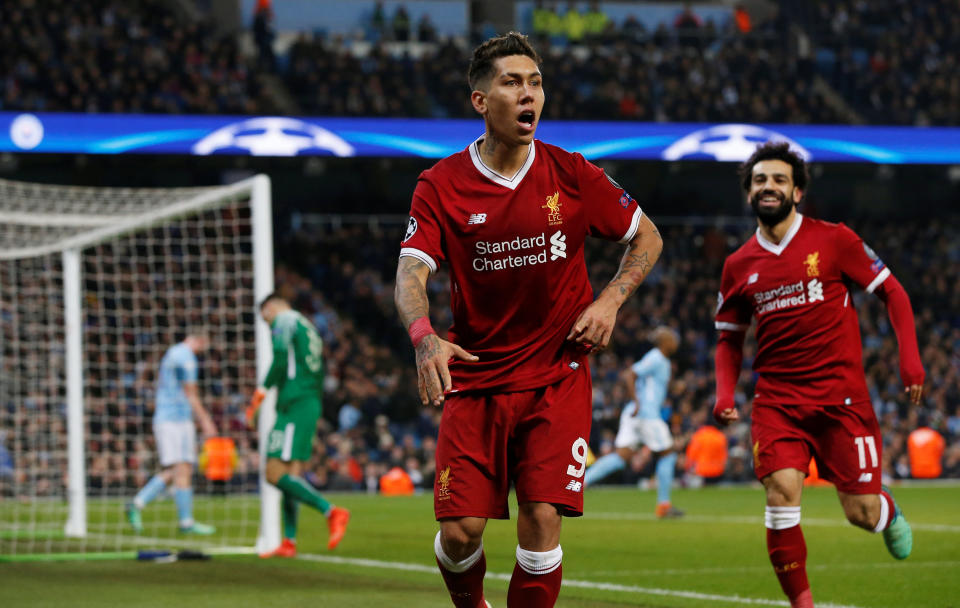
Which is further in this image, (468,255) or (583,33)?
(583,33)

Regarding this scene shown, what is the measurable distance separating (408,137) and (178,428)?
39.1ft

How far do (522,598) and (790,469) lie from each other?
6.44 ft

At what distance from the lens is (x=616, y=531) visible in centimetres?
1255

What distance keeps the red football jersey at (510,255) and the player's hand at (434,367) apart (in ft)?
1.32

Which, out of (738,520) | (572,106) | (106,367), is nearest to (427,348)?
(738,520)

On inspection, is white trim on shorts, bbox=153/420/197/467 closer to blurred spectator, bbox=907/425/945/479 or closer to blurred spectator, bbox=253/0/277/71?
blurred spectator, bbox=907/425/945/479

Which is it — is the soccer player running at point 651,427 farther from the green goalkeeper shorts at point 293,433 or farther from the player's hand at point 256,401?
the green goalkeeper shorts at point 293,433

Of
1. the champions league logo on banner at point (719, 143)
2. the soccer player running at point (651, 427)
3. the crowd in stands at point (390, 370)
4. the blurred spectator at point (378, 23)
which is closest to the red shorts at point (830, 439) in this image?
the soccer player running at point (651, 427)

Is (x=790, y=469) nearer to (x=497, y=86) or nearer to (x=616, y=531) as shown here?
(x=497, y=86)

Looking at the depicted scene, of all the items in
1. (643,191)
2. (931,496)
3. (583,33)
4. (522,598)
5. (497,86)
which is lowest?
(931,496)

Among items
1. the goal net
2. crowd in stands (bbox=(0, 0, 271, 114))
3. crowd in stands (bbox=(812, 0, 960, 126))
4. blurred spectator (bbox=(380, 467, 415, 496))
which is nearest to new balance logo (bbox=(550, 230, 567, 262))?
the goal net

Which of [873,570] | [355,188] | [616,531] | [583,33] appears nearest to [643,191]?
[583,33]

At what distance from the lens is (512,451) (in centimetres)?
499

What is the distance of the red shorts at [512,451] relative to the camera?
4.85 m
